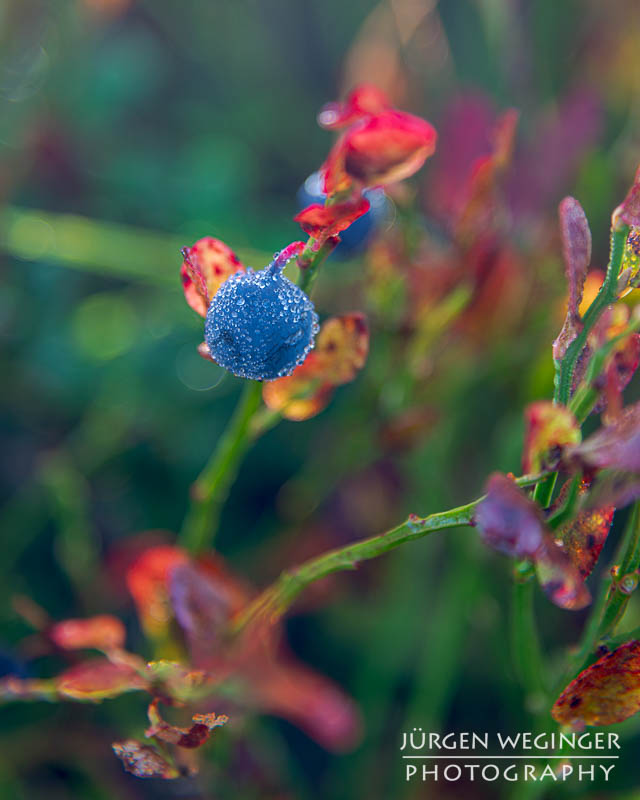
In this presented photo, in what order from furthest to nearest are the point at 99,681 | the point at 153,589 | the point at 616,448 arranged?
the point at 153,589 < the point at 99,681 < the point at 616,448

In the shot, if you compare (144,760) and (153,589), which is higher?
(153,589)

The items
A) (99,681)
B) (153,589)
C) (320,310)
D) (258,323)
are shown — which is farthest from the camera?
(320,310)

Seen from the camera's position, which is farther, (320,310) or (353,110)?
(320,310)

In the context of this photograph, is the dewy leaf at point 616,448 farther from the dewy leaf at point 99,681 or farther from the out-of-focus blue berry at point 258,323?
the dewy leaf at point 99,681

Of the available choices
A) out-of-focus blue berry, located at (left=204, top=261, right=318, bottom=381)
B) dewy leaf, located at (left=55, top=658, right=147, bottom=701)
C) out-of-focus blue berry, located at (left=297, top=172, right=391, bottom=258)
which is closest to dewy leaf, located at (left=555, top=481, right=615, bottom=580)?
out-of-focus blue berry, located at (left=204, top=261, right=318, bottom=381)

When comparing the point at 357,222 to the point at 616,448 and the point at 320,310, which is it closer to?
the point at 320,310

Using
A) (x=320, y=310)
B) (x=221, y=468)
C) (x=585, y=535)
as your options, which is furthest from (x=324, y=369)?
(x=320, y=310)

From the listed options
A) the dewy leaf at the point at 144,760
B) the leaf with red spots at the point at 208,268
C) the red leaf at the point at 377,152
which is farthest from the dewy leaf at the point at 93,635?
the red leaf at the point at 377,152
